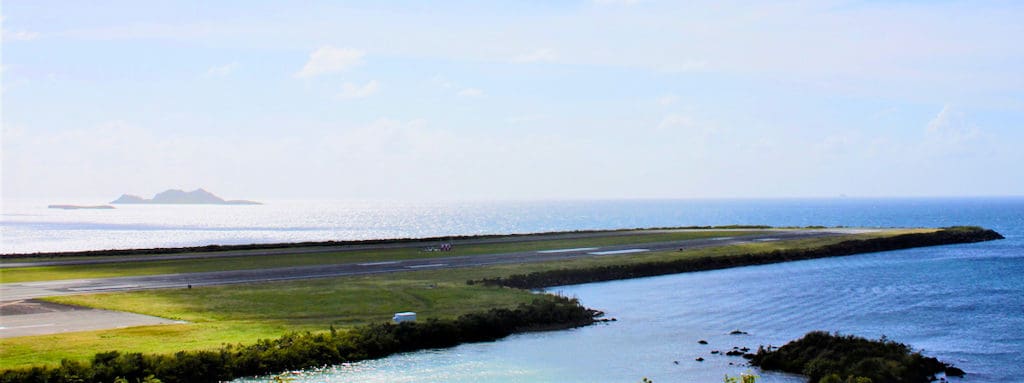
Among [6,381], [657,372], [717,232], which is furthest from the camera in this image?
[717,232]

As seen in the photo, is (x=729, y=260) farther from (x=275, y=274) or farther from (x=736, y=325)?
(x=275, y=274)

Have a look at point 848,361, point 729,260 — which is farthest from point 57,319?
point 729,260

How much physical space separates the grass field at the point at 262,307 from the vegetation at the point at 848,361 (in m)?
20.2

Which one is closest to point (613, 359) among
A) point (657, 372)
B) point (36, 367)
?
point (657, 372)

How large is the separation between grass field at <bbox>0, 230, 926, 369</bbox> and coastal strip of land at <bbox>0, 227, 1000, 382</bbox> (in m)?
0.06

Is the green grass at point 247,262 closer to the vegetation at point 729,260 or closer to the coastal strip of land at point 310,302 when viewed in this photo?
Result: the coastal strip of land at point 310,302

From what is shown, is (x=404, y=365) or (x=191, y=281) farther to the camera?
(x=191, y=281)

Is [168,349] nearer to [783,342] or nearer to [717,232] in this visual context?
[783,342]

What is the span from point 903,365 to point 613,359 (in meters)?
13.4

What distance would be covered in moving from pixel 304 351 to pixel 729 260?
218 ft

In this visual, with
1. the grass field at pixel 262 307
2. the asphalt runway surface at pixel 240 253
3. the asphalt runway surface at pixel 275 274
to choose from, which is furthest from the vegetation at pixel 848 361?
the asphalt runway surface at pixel 240 253

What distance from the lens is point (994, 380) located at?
4116 centimetres

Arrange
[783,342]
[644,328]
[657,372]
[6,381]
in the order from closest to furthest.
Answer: [6,381] → [657,372] → [783,342] → [644,328]

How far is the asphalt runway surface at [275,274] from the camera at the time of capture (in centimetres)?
6731
